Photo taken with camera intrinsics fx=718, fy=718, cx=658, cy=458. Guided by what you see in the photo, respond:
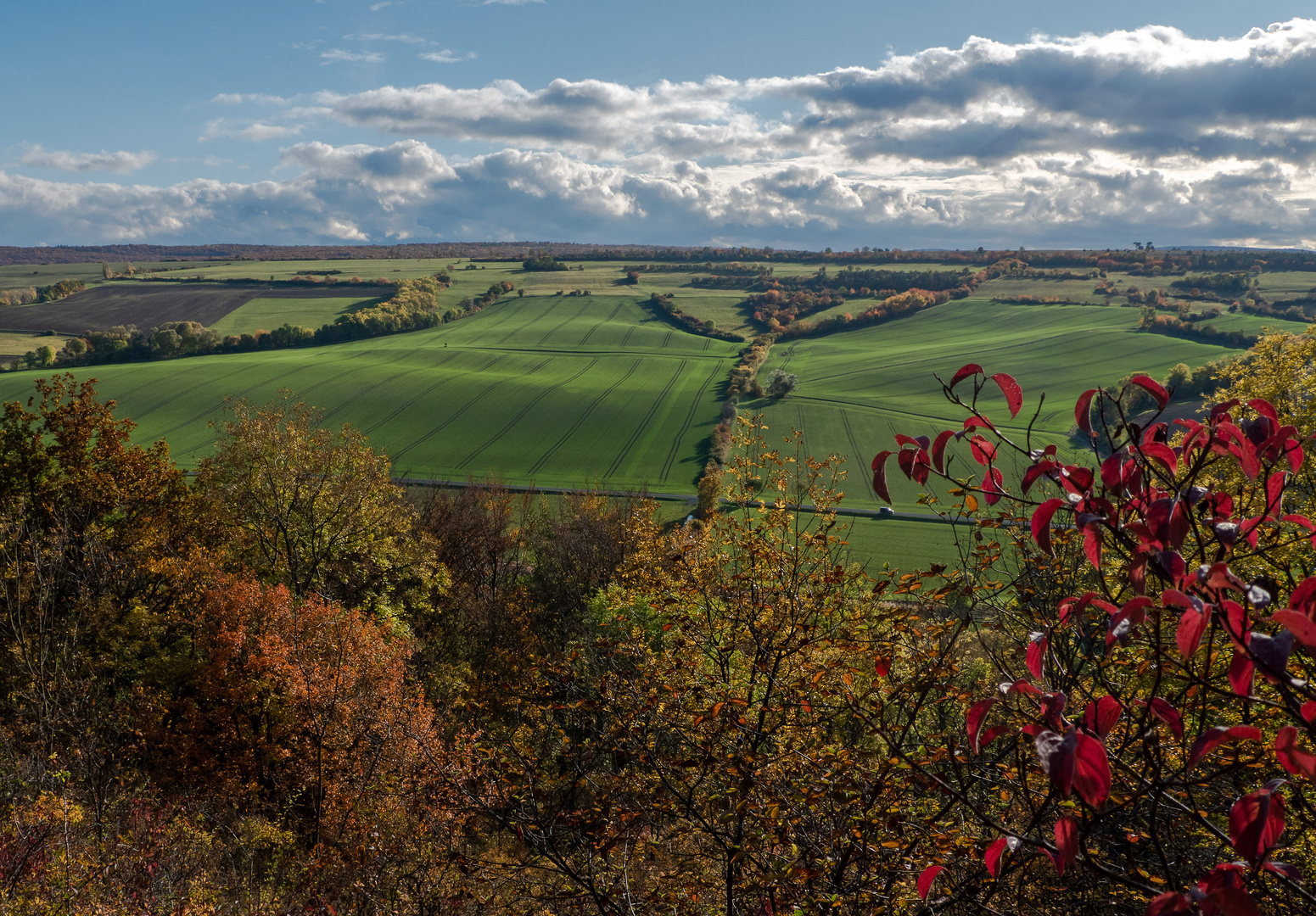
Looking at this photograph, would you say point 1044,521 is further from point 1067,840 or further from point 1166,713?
point 1067,840

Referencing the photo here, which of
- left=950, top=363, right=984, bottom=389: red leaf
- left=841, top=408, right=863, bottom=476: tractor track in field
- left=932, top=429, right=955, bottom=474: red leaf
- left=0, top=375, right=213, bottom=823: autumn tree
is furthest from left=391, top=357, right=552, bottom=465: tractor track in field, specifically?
left=932, top=429, right=955, bottom=474: red leaf

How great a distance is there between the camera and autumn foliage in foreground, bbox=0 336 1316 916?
292 cm

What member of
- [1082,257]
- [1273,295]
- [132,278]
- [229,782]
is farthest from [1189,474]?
[1082,257]

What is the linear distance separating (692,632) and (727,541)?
1127 mm

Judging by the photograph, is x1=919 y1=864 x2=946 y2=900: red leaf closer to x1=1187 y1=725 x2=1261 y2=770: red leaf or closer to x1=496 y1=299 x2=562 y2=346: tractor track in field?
x1=1187 y1=725 x2=1261 y2=770: red leaf

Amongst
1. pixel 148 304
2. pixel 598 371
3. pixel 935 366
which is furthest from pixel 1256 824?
pixel 148 304

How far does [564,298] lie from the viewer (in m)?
162

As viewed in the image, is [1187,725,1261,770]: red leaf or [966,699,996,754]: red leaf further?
[966,699,996,754]: red leaf

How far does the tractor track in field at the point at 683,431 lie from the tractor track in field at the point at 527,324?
131ft

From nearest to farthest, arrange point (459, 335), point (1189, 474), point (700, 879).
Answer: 1. point (1189, 474)
2. point (700, 879)
3. point (459, 335)

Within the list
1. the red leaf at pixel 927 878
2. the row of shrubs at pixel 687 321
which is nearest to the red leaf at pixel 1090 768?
the red leaf at pixel 927 878

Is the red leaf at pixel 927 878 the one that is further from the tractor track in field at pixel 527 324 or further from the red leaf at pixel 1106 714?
the tractor track in field at pixel 527 324

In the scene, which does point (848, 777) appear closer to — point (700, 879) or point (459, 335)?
point (700, 879)

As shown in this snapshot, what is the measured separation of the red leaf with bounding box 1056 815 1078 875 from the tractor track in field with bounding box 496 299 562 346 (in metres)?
127
